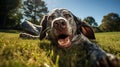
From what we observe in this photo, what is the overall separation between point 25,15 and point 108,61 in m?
80.7

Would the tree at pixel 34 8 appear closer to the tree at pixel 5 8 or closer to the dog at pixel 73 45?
the tree at pixel 5 8

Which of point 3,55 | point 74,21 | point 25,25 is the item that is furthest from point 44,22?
point 25,25

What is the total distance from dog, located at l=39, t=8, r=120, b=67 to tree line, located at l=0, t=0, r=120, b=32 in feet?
121

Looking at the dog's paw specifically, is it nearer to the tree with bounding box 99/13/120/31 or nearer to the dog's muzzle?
the dog's muzzle

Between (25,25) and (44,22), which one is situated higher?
(44,22)

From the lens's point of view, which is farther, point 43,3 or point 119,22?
point 119,22

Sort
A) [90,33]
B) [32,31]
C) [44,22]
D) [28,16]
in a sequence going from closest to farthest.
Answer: [90,33] < [44,22] < [32,31] < [28,16]

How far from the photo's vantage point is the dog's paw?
2645mm

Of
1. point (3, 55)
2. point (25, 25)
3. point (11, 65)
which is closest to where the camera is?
point (11, 65)

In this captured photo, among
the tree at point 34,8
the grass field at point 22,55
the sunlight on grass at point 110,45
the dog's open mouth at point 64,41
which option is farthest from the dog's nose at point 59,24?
the tree at point 34,8

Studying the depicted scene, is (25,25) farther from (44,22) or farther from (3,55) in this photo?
(3,55)

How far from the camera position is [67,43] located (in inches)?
195

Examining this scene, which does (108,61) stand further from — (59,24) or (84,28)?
(84,28)

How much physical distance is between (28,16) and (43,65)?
264ft
